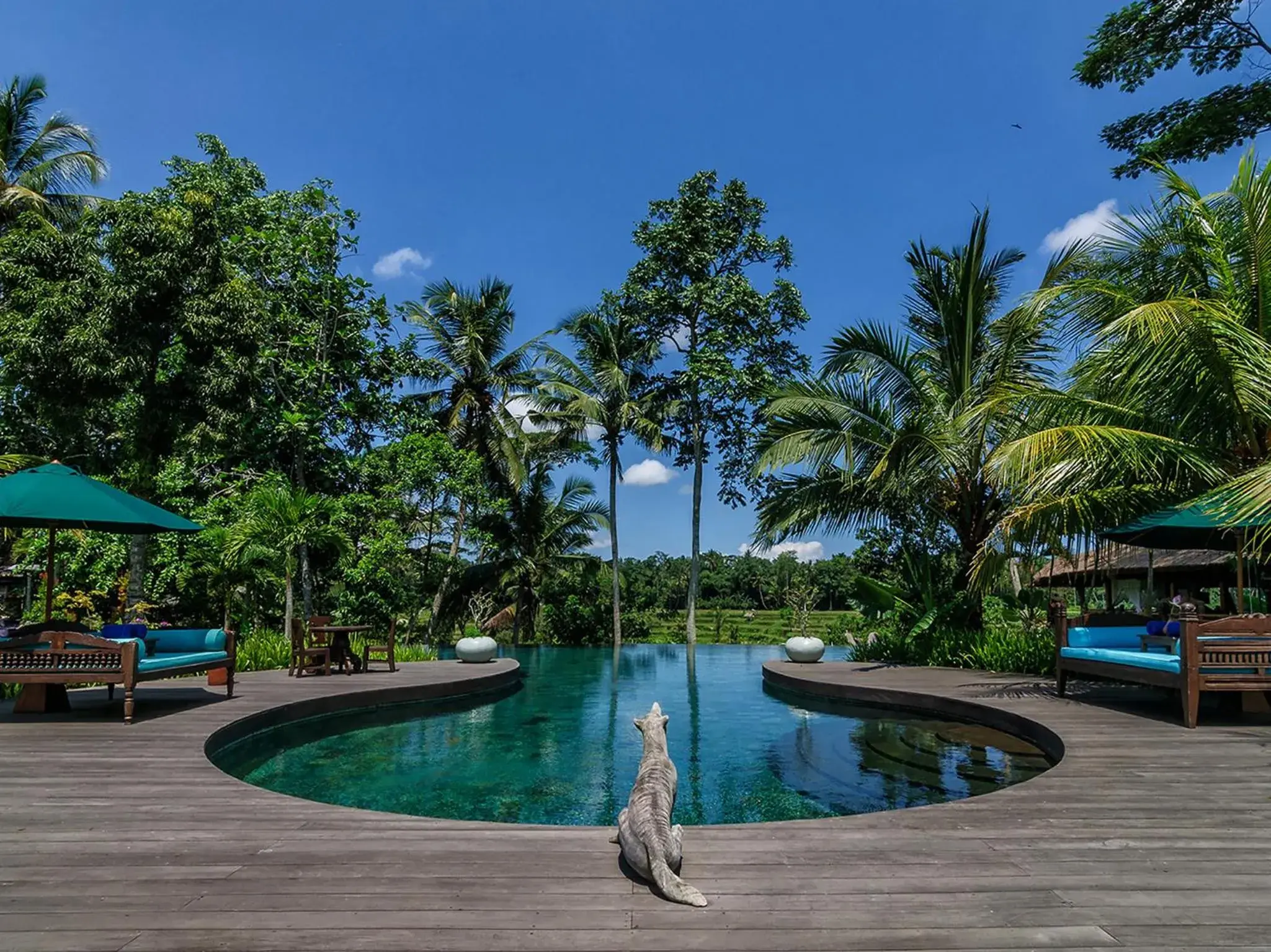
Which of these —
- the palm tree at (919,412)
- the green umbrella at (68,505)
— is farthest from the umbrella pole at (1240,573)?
the green umbrella at (68,505)

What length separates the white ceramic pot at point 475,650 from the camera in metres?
11.2

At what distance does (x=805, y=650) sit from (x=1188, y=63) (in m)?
10.8

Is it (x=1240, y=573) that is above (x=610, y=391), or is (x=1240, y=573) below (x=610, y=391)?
below

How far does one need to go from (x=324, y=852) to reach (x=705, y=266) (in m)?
17.6

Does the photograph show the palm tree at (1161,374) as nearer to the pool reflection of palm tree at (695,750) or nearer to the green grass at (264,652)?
the pool reflection of palm tree at (695,750)

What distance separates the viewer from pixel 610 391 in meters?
18.8

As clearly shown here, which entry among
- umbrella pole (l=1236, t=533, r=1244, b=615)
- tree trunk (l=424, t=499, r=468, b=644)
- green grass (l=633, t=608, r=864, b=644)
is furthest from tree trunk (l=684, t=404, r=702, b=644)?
umbrella pole (l=1236, t=533, r=1244, b=615)

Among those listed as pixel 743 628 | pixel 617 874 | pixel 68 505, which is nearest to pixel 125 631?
pixel 68 505

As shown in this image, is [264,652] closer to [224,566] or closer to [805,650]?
[224,566]

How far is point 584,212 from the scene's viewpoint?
1573 centimetres

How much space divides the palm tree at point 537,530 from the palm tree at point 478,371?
3.09ft

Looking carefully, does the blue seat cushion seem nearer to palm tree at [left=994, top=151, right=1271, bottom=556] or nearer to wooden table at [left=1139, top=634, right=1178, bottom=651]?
palm tree at [left=994, top=151, right=1271, bottom=556]

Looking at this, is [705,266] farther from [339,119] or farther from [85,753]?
[85,753]

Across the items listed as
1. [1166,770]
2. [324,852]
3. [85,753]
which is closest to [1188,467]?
[1166,770]
